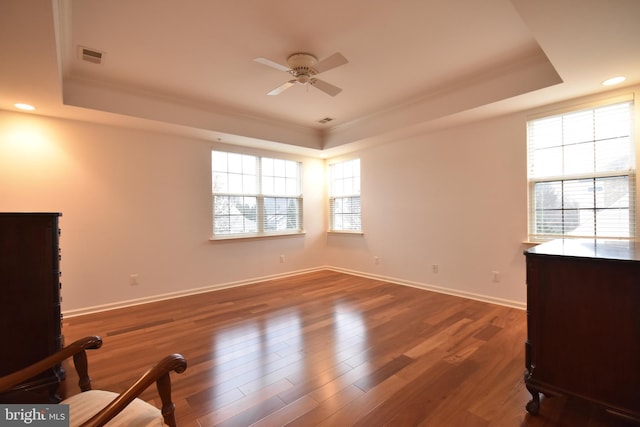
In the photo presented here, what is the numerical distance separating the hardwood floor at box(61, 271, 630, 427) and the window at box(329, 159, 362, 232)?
1.99m

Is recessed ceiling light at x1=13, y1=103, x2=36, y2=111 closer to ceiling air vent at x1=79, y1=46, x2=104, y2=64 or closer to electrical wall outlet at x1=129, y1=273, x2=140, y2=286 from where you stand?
ceiling air vent at x1=79, y1=46, x2=104, y2=64

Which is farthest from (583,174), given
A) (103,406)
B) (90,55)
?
(90,55)

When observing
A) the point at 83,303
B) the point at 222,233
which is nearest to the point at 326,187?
the point at 222,233

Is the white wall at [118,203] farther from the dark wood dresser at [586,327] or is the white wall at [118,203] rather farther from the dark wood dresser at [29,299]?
the dark wood dresser at [586,327]

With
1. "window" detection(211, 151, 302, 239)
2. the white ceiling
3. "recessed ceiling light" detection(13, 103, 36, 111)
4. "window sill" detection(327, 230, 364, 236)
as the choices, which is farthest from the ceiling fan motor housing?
"window sill" detection(327, 230, 364, 236)

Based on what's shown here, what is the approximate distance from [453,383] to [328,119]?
395 centimetres

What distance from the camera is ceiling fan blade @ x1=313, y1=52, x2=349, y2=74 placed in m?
2.41

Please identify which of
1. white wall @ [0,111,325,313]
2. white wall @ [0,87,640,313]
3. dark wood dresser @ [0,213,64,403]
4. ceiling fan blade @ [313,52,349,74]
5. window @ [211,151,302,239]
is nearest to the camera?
dark wood dresser @ [0,213,64,403]

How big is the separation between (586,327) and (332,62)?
252 cm

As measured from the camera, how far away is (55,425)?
1008 mm

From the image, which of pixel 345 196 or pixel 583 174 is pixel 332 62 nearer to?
pixel 583 174

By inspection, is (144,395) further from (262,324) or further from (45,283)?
(262,324)

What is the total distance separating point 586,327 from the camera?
1584 mm

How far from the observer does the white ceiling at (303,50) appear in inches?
80.0
